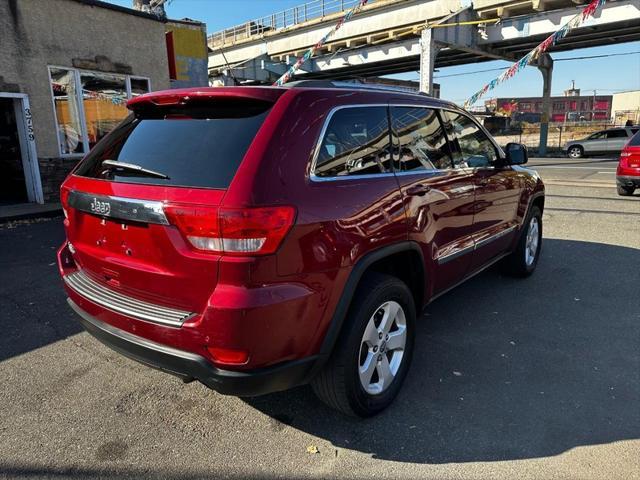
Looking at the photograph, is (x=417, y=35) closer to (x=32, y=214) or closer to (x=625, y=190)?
(x=625, y=190)

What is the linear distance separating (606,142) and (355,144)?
2724cm

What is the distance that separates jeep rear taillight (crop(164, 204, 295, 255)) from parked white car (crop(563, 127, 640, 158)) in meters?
27.8

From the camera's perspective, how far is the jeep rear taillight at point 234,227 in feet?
6.89

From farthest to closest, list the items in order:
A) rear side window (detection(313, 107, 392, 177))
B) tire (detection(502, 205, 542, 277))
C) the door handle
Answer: tire (detection(502, 205, 542, 277)), the door handle, rear side window (detection(313, 107, 392, 177))

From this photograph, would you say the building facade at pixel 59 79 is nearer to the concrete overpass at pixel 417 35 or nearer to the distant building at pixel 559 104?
the concrete overpass at pixel 417 35

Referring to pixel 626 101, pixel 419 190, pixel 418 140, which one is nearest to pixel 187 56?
pixel 418 140

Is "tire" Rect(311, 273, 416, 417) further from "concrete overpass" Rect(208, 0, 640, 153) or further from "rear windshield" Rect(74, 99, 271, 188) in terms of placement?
"concrete overpass" Rect(208, 0, 640, 153)

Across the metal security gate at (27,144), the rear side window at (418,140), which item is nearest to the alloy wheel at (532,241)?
the rear side window at (418,140)

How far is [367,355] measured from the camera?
2787 mm

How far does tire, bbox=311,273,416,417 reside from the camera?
8.38 feet

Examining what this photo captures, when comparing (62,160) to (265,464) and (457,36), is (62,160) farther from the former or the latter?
(457,36)

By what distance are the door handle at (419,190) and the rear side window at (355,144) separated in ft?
0.68

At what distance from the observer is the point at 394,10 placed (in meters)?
26.9

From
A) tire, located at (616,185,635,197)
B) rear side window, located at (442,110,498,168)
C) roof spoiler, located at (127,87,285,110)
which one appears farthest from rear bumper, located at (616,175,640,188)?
roof spoiler, located at (127,87,285,110)
